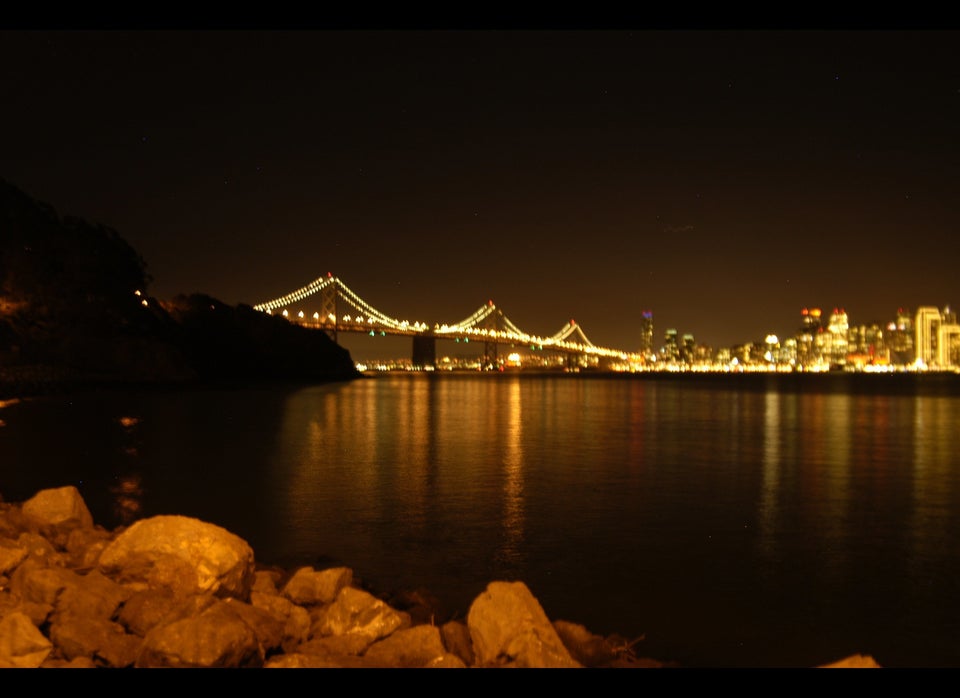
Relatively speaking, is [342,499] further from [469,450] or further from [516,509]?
[469,450]

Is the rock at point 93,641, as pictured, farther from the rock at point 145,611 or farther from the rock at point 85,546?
the rock at point 85,546

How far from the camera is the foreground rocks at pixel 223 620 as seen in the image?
355 centimetres

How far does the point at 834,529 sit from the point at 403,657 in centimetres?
637

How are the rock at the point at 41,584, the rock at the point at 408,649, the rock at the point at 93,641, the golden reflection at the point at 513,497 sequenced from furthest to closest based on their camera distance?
the golden reflection at the point at 513,497, the rock at the point at 41,584, the rock at the point at 408,649, the rock at the point at 93,641

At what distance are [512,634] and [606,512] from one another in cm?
570

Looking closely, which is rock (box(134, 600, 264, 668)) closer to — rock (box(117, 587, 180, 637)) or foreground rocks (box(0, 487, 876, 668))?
foreground rocks (box(0, 487, 876, 668))

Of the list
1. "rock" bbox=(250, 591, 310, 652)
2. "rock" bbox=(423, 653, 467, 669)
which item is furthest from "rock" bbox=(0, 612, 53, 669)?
"rock" bbox=(423, 653, 467, 669)

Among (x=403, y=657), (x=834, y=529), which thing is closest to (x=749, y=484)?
(x=834, y=529)

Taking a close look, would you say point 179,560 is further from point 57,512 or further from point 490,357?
point 490,357

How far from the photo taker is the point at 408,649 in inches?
151

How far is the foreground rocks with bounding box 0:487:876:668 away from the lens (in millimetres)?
3553

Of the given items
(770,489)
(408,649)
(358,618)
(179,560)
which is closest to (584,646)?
(408,649)

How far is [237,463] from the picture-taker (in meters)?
13.5

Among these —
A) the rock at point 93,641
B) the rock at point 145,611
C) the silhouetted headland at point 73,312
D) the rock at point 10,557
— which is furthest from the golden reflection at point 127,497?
the silhouetted headland at point 73,312
